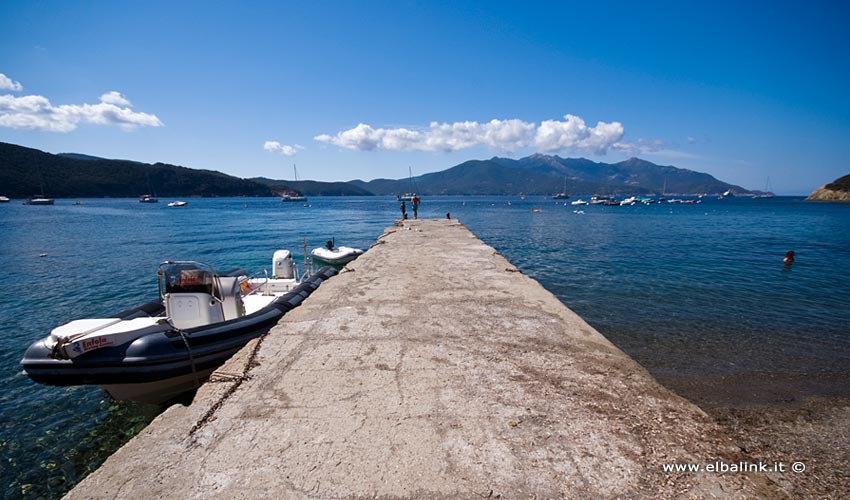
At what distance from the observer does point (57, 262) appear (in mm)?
20938

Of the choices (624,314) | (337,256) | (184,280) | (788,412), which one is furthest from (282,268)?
(788,412)

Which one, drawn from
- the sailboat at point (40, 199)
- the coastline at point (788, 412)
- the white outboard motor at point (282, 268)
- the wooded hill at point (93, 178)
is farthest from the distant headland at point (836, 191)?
the wooded hill at point (93, 178)

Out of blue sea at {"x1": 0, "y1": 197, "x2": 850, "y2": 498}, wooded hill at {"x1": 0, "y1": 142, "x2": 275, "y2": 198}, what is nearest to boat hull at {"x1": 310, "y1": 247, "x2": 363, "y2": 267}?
blue sea at {"x1": 0, "y1": 197, "x2": 850, "y2": 498}

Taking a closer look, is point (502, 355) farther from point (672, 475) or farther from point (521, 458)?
point (672, 475)

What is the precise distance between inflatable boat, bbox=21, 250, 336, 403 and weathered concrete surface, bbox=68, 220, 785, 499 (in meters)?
2.14

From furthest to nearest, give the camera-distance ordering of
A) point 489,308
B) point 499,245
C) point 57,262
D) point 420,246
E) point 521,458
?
point 499,245 → point 57,262 → point 420,246 → point 489,308 → point 521,458

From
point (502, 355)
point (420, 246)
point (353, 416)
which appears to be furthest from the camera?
point (420, 246)

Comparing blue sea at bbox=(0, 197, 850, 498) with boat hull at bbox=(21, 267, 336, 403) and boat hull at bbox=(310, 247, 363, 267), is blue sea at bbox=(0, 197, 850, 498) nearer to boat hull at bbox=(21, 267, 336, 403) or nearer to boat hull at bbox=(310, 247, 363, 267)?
boat hull at bbox=(21, 267, 336, 403)

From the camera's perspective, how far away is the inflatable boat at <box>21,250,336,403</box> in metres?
5.21

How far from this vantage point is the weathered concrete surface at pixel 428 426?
7.61ft

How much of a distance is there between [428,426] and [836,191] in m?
174

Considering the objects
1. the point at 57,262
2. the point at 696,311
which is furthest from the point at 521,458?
the point at 57,262

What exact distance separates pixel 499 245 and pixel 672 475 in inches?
1008

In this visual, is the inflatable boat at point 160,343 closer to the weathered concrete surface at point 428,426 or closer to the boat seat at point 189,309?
the boat seat at point 189,309
